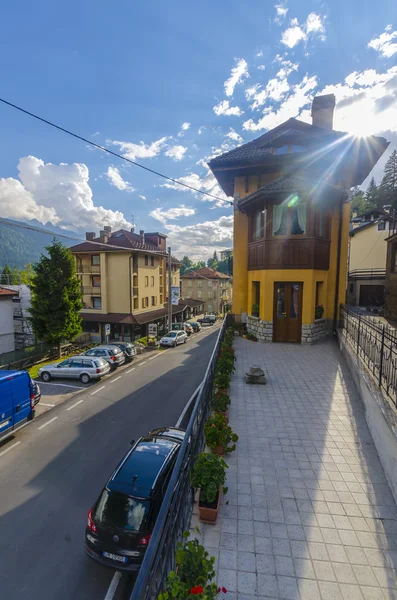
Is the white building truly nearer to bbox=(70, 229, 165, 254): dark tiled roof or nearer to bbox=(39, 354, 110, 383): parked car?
bbox=(70, 229, 165, 254): dark tiled roof

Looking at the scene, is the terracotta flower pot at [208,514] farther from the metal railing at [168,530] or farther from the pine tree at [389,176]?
the pine tree at [389,176]

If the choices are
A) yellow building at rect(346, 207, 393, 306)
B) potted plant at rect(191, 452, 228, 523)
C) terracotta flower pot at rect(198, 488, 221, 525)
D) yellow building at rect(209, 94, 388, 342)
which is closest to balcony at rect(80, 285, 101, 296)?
yellow building at rect(209, 94, 388, 342)

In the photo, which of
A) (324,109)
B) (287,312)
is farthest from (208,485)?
(324,109)

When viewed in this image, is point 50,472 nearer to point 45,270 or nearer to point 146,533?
point 146,533

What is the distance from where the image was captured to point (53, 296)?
2269cm

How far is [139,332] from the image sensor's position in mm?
33375

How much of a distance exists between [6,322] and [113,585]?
2707 cm

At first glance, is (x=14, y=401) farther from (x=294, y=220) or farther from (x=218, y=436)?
(x=294, y=220)

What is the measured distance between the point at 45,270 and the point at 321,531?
24.0 metres

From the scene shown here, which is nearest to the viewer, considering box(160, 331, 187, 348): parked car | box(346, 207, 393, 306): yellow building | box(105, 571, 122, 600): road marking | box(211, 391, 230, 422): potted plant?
box(105, 571, 122, 600): road marking

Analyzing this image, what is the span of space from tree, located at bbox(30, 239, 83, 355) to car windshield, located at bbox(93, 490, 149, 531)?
1966 centimetres

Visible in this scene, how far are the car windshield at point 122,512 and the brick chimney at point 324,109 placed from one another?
20472 mm

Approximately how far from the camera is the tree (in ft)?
73.7

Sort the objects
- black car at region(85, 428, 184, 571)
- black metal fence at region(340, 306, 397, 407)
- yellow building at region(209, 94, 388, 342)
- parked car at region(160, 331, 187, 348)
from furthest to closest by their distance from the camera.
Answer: parked car at region(160, 331, 187, 348) < yellow building at region(209, 94, 388, 342) < black metal fence at region(340, 306, 397, 407) < black car at region(85, 428, 184, 571)
